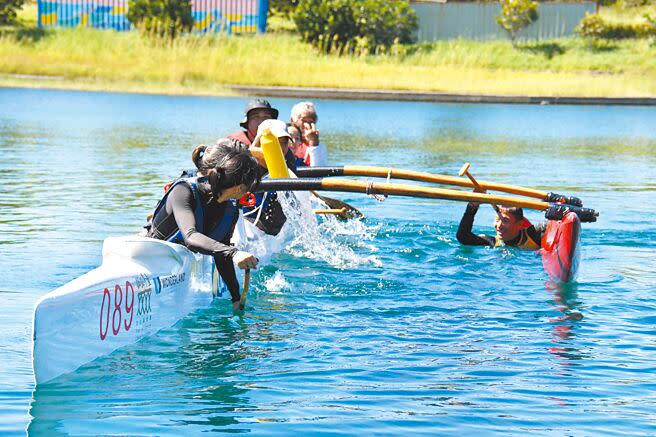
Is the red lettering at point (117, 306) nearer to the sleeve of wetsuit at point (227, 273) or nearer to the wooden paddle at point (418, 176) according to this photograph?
the sleeve of wetsuit at point (227, 273)

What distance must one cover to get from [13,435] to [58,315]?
730 millimetres

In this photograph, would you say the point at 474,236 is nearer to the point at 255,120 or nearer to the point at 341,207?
the point at 341,207

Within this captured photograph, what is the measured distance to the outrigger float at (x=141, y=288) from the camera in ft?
21.1

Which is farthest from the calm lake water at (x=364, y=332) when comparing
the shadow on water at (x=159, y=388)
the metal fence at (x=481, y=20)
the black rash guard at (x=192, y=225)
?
the metal fence at (x=481, y=20)

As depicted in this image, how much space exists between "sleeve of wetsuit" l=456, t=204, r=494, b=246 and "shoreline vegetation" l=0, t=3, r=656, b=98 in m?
27.1

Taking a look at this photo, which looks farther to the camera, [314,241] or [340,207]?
[340,207]

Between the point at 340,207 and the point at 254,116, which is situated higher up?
the point at 254,116

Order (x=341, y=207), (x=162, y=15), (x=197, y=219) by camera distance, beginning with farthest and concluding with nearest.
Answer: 1. (x=162, y=15)
2. (x=341, y=207)
3. (x=197, y=219)

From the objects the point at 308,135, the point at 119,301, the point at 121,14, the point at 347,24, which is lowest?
the point at 119,301

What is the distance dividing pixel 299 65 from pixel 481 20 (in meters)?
17.8

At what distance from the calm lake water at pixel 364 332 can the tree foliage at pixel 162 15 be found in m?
31.2

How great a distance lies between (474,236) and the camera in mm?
11758

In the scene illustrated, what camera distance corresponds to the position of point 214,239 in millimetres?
7992

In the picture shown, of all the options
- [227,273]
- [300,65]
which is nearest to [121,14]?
[300,65]
